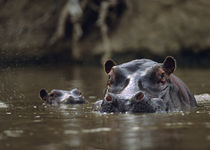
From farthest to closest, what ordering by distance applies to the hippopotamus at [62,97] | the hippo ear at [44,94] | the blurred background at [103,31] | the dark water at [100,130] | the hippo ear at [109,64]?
the blurred background at [103,31] < the hippo ear at [44,94] < the hippopotamus at [62,97] < the hippo ear at [109,64] < the dark water at [100,130]

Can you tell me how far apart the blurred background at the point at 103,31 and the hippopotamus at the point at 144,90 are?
1161cm

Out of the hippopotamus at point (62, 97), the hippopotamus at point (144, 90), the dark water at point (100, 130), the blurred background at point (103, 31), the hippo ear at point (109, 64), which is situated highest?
the blurred background at point (103, 31)

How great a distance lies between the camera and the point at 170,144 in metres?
4.09

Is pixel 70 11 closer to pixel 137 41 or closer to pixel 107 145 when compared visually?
pixel 137 41

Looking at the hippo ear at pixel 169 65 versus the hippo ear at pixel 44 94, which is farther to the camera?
the hippo ear at pixel 44 94

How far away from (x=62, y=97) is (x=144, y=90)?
3.03m

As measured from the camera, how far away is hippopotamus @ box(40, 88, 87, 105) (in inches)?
360

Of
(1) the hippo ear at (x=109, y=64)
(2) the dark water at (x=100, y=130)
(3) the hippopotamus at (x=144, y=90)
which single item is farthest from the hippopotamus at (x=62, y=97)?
(3) the hippopotamus at (x=144, y=90)

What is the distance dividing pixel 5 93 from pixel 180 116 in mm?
5005

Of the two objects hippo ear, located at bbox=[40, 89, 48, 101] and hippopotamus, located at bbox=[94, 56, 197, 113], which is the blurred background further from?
hippopotamus, located at bbox=[94, 56, 197, 113]

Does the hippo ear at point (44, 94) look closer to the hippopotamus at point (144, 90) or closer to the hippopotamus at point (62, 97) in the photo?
the hippopotamus at point (62, 97)

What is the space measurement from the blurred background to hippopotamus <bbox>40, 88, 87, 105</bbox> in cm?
895

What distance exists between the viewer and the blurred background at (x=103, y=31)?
19.3 meters

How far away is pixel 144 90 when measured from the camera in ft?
22.0
